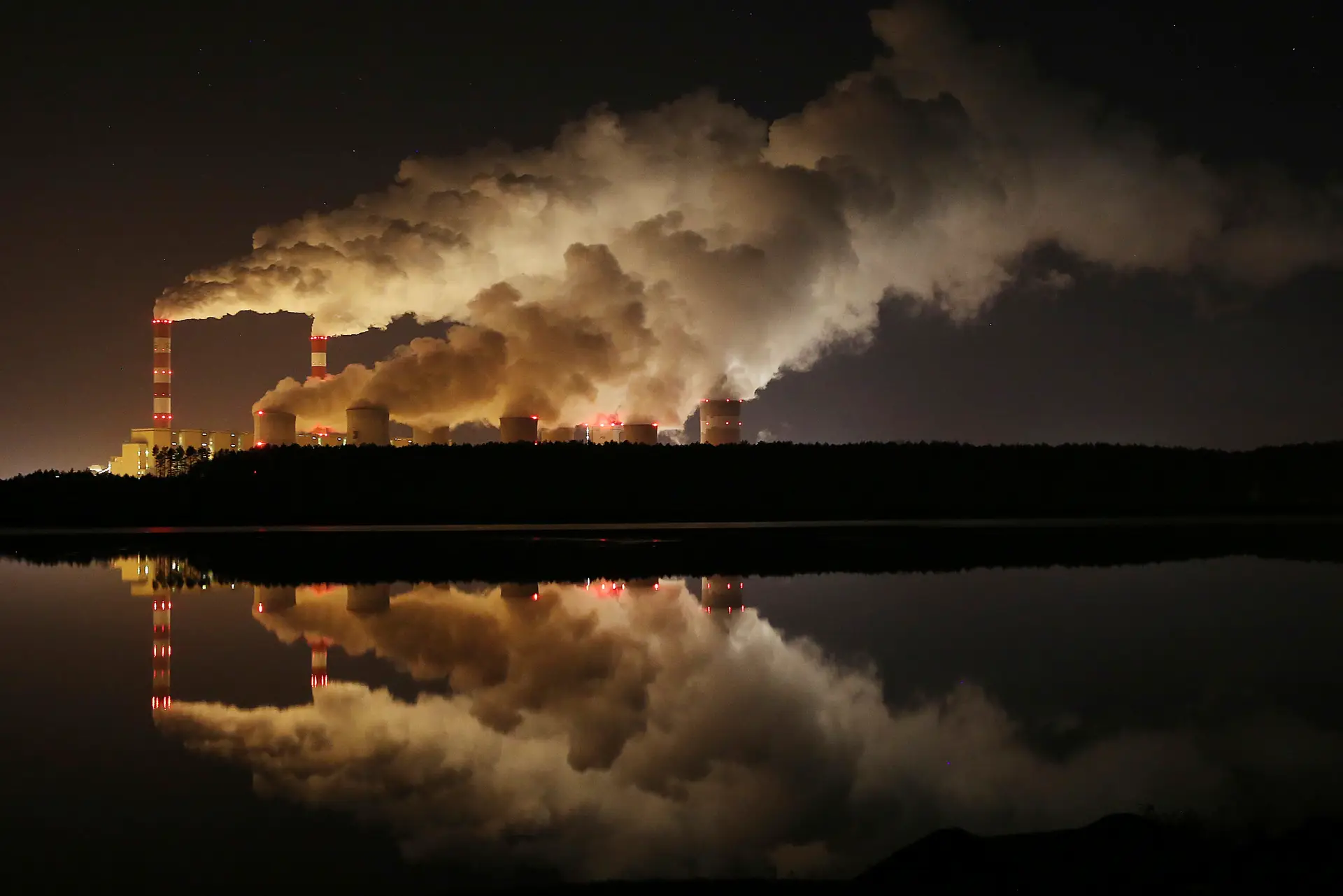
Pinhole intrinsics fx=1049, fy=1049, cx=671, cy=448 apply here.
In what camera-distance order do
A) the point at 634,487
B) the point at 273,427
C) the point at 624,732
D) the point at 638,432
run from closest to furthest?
the point at 624,732 < the point at 634,487 < the point at 638,432 < the point at 273,427

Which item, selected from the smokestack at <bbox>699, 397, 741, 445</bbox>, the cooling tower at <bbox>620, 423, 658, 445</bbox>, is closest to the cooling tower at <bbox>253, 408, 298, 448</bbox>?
the cooling tower at <bbox>620, 423, 658, 445</bbox>

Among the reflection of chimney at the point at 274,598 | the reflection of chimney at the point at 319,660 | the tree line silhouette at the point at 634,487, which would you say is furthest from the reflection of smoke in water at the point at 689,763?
the tree line silhouette at the point at 634,487

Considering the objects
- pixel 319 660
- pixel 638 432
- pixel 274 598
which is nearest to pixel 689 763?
pixel 319 660

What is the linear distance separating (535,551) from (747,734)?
15.4 m

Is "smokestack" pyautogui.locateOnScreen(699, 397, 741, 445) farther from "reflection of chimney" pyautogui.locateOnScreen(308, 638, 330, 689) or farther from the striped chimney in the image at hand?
"reflection of chimney" pyautogui.locateOnScreen(308, 638, 330, 689)

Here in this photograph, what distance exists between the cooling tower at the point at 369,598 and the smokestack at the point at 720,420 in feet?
116

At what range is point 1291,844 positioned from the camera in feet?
16.9

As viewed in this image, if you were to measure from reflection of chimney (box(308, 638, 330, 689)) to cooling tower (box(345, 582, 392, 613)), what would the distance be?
7.36 ft

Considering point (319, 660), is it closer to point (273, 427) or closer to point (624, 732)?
point (624, 732)

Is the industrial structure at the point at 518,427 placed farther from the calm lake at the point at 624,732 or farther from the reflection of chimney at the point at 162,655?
the calm lake at the point at 624,732

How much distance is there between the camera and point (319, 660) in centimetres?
1084

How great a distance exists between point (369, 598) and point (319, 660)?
4.51 m

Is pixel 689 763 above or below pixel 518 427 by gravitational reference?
below

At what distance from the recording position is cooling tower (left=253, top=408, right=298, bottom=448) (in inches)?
1994
